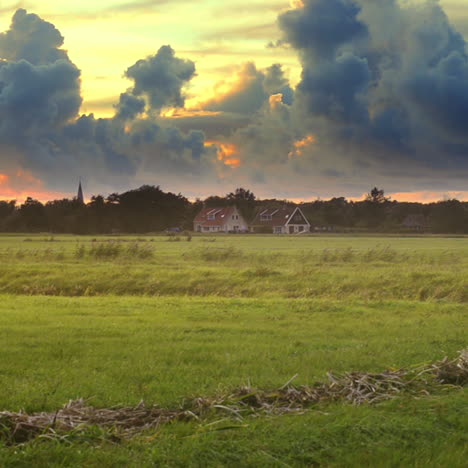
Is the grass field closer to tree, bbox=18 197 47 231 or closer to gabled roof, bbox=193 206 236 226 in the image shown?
tree, bbox=18 197 47 231

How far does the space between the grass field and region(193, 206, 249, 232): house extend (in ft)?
383

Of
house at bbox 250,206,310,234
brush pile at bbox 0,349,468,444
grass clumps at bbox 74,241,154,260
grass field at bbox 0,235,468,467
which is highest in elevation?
house at bbox 250,206,310,234

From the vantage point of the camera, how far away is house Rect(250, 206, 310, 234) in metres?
144

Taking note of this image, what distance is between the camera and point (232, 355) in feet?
40.9

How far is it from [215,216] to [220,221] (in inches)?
130

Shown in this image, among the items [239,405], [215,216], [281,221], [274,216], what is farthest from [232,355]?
[274,216]

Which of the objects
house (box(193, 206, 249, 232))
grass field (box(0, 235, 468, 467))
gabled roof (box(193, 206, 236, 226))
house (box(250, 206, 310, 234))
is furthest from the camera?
gabled roof (box(193, 206, 236, 226))

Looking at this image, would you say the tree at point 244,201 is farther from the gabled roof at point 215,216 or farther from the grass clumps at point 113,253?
the grass clumps at point 113,253

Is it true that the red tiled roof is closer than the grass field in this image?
No

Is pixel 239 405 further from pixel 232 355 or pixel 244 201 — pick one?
pixel 244 201

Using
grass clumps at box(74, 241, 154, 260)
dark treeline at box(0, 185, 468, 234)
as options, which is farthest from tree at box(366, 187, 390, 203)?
grass clumps at box(74, 241, 154, 260)

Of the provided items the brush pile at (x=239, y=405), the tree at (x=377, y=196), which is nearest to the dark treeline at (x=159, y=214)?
the tree at (x=377, y=196)

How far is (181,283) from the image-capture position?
28031 mm

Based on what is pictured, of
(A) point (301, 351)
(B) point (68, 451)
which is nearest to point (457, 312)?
(A) point (301, 351)
